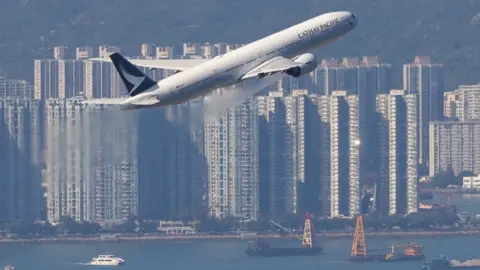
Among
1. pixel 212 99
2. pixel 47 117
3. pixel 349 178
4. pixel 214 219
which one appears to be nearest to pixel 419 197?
pixel 349 178

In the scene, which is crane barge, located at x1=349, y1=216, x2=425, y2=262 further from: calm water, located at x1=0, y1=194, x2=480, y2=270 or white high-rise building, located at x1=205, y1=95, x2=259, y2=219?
white high-rise building, located at x1=205, y1=95, x2=259, y2=219

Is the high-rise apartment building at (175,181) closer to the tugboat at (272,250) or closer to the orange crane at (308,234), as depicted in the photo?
the tugboat at (272,250)

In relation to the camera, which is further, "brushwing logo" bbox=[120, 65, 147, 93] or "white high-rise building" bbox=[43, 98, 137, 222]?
"white high-rise building" bbox=[43, 98, 137, 222]

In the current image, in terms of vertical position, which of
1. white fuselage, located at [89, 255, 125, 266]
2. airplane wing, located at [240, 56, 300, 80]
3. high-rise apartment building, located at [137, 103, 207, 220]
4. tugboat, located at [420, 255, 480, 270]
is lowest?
tugboat, located at [420, 255, 480, 270]

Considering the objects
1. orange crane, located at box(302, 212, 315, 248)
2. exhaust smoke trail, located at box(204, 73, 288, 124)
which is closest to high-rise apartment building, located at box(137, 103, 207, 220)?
orange crane, located at box(302, 212, 315, 248)

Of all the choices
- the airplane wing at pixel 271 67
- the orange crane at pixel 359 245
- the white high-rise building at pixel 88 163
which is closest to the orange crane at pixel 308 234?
the orange crane at pixel 359 245

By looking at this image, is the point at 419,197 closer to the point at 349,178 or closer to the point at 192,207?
the point at 349,178

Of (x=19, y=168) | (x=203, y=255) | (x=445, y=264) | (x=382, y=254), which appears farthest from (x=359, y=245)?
(x=19, y=168)
